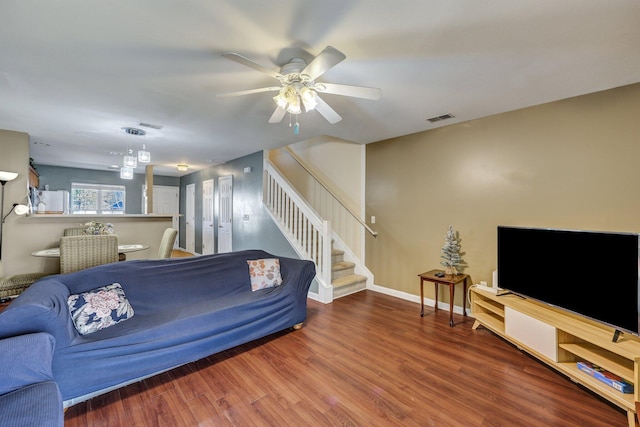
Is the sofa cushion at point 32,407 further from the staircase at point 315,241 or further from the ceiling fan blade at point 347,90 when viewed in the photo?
the staircase at point 315,241

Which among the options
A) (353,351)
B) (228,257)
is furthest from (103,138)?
(353,351)

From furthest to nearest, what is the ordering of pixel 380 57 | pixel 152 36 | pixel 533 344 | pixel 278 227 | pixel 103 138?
pixel 278 227
pixel 103 138
pixel 533 344
pixel 380 57
pixel 152 36

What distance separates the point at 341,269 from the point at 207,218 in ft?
14.5

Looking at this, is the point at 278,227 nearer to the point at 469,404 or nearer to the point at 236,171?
the point at 236,171

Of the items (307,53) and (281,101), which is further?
(281,101)

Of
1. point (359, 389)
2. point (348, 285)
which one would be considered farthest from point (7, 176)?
point (359, 389)

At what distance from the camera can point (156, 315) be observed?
228 cm

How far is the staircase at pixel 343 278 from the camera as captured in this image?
4188 mm

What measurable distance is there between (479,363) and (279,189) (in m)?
3.75

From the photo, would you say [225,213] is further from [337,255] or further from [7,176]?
[7,176]

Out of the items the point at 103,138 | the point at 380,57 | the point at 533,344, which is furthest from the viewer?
the point at 103,138

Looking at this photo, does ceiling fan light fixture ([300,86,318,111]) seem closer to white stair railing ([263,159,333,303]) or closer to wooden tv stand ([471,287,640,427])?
white stair railing ([263,159,333,303])

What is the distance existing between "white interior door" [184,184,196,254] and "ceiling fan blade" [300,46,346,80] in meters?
7.31

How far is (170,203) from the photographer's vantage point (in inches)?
357
